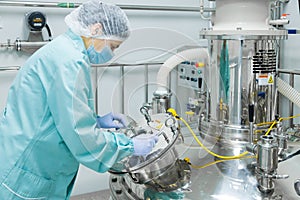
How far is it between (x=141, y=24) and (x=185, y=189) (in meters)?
1.29

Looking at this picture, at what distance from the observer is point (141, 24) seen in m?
2.02

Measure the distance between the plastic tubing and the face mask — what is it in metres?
0.30

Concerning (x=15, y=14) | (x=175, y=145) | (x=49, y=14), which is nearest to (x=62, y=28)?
(x=49, y=14)

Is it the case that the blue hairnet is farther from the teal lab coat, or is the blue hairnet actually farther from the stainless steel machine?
the stainless steel machine

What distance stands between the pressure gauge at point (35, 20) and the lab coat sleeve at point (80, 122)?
0.85 meters

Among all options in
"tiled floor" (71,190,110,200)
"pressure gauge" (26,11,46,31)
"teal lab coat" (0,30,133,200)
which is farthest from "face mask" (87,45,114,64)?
"tiled floor" (71,190,110,200)

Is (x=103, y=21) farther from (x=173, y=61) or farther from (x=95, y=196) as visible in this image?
(x=95, y=196)

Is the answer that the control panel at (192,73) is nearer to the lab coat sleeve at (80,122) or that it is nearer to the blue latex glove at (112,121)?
the blue latex glove at (112,121)

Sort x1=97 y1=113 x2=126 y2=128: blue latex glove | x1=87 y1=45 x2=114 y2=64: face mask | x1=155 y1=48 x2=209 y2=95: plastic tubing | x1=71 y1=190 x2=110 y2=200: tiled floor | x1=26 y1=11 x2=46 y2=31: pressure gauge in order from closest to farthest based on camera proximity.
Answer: x1=87 y1=45 x2=114 y2=64: face mask < x1=97 y1=113 x2=126 y2=128: blue latex glove < x1=155 y1=48 x2=209 y2=95: plastic tubing < x1=26 y1=11 x2=46 y2=31: pressure gauge < x1=71 y1=190 x2=110 y2=200: tiled floor

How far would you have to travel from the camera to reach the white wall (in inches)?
41.5

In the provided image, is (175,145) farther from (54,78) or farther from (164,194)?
(54,78)

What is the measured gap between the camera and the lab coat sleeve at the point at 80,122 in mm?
880

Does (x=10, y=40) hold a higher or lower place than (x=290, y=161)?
higher

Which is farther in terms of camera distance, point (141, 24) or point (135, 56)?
point (141, 24)
